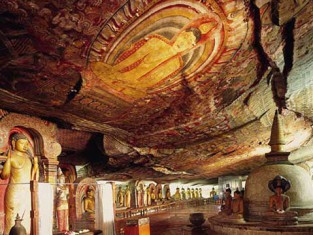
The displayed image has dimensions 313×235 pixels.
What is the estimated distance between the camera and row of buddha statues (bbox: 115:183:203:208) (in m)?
14.7

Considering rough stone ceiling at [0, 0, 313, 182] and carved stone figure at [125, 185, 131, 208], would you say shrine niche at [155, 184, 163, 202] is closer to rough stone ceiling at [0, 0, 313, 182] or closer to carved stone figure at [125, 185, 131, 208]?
carved stone figure at [125, 185, 131, 208]

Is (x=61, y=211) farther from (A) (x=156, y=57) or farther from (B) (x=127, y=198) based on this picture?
(B) (x=127, y=198)

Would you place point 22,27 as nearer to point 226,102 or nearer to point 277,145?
point 226,102

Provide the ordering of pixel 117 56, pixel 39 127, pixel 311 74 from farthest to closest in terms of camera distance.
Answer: pixel 39 127, pixel 311 74, pixel 117 56

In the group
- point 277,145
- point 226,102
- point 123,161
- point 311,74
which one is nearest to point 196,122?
point 226,102

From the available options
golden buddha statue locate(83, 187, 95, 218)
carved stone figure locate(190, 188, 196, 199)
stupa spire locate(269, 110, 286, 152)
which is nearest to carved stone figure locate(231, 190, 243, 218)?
stupa spire locate(269, 110, 286, 152)

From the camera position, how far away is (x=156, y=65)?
516cm

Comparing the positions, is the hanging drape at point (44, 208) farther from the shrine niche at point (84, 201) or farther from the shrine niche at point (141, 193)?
the shrine niche at point (141, 193)

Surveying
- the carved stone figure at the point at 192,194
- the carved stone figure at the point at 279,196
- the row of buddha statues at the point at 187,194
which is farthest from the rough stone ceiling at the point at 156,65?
the carved stone figure at the point at 192,194

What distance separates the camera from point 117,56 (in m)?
4.63

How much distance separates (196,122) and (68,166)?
6020 millimetres

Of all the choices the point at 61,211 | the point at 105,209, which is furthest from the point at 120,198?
the point at 105,209

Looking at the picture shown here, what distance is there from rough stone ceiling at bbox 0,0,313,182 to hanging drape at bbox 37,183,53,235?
172cm

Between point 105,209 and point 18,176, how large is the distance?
7.63 feet
